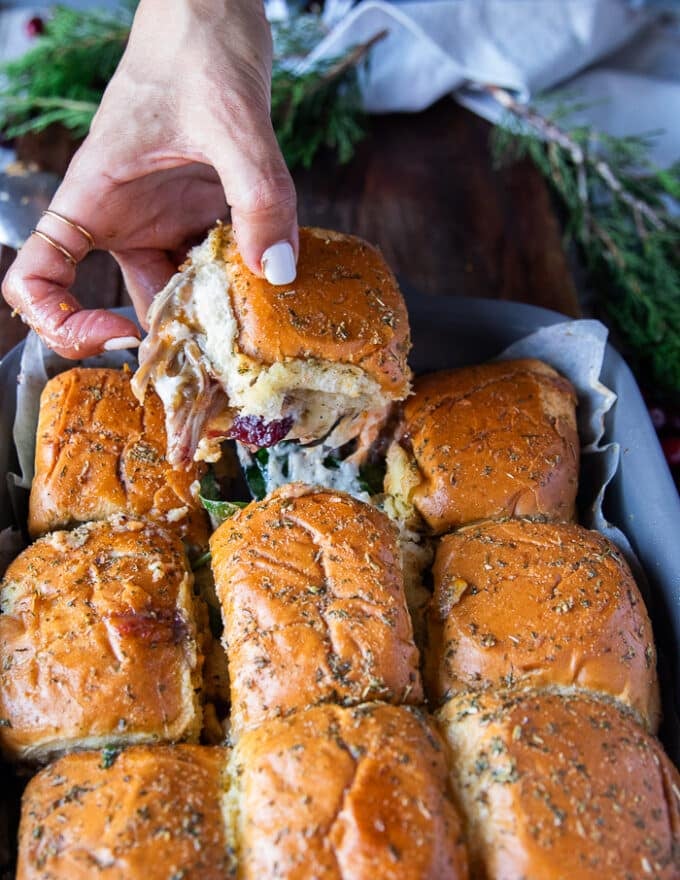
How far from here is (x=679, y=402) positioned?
3660mm

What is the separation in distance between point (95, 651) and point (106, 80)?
3564 mm

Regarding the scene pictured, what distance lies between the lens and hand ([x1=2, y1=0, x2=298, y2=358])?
218cm

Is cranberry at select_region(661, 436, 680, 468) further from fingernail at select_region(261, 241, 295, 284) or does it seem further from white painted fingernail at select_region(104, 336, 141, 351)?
white painted fingernail at select_region(104, 336, 141, 351)

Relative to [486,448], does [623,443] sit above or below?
below

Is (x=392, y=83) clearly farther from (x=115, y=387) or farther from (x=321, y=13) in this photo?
(x=115, y=387)

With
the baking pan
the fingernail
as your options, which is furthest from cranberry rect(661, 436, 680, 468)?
the fingernail

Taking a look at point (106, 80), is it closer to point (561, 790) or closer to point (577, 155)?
point (577, 155)

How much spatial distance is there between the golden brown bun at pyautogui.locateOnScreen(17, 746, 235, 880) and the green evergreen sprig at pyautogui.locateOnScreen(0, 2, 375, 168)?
323 centimetres

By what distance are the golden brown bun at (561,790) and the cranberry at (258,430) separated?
0.91m

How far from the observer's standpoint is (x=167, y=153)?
7.96 feet

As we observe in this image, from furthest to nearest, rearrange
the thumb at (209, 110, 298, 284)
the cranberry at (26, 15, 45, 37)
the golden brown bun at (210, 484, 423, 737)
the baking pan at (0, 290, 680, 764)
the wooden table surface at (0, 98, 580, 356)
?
the cranberry at (26, 15, 45, 37) → the wooden table surface at (0, 98, 580, 356) → the baking pan at (0, 290, 680, 764) → the thumb at (209, 110, 298, 284) → the golden brown bun at (210, 484, 423, 737)

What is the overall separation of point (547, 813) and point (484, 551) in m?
0.72

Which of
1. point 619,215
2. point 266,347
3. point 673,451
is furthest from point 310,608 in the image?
point 619,215

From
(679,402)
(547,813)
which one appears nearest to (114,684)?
(547,813)
